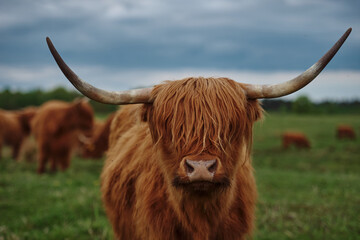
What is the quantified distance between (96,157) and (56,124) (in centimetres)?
336

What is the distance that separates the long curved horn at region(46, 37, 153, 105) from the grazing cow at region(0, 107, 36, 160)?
42.7 ft

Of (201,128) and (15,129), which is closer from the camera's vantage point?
(201,128)

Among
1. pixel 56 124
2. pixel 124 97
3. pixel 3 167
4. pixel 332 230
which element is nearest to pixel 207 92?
pixel 124 97

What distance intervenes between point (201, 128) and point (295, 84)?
767mm

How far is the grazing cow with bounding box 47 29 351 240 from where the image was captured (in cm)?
237

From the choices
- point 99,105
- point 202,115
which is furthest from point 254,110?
point 99,105

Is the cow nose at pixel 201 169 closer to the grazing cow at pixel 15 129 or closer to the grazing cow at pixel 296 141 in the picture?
the grazing cow at pixel 15 129

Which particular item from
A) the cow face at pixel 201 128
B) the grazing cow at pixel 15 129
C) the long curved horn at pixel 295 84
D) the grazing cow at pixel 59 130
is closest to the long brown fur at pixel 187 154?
the cow face at pixel 201 128

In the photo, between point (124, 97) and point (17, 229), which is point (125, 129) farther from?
point (17, 229)

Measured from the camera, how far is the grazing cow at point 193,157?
7.77 ft

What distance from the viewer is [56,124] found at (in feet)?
34.1

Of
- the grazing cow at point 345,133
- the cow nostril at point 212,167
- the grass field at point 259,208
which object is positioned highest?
the cow nostril at point 212,167

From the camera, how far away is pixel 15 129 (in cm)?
1535

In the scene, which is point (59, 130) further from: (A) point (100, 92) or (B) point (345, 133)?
(B) point (345, 133)
